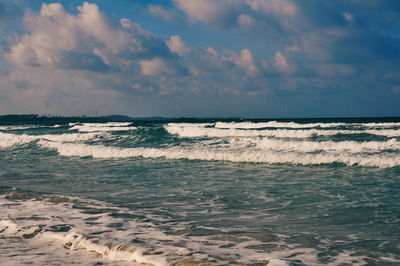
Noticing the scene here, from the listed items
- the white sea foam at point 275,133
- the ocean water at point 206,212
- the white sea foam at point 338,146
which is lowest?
the ocean water at point 206,212

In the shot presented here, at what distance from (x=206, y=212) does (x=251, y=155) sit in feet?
32.0

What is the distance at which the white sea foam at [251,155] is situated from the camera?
1481 centimetres

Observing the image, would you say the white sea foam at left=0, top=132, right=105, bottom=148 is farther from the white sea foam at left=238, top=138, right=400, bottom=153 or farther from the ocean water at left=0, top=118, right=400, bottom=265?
the white sea foam at left=238, top=138, right=400, bottom=153

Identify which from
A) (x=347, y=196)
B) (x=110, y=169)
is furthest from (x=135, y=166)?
(x=347, y=196)

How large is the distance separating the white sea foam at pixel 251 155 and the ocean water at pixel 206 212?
0.09 metres

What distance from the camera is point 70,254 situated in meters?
5.25

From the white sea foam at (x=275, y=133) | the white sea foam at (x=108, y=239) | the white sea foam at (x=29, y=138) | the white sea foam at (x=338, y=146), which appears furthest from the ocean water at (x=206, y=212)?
the white sea foam at (x=275, y=133)

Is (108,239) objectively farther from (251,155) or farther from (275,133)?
(275,133)

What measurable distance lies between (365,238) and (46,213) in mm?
5856

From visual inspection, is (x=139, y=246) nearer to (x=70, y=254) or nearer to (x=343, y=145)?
(x=70, y=254)

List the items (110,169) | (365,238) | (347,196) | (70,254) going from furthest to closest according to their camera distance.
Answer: (110,169) < (347,196) < (365,238) < (70,254)

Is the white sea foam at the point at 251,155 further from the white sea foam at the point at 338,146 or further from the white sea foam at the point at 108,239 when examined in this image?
the white sea foam at the point at 108,239

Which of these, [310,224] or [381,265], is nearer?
[381,265]

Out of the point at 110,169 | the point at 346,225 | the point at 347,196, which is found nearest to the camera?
the point at 346,225
